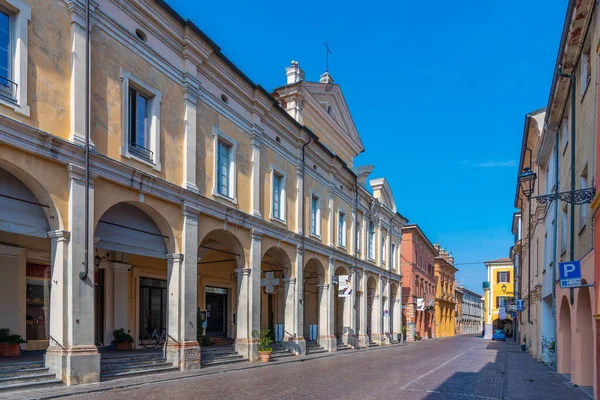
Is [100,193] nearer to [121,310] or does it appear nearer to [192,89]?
[192,89]

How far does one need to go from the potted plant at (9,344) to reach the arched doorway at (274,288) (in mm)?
9519

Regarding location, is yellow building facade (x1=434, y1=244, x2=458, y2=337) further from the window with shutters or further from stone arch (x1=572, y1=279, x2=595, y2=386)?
stone arch (x1=572, y1=279, x2=595, y2=386)

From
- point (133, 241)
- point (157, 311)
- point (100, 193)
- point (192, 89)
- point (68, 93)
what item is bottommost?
point (157, 311)

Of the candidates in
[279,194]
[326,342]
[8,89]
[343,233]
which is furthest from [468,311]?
[8,89]

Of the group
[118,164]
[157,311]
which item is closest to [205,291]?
[157,311]

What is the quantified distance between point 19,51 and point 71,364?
21.7 feet

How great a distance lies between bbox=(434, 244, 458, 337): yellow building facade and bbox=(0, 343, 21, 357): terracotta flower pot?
55.8m

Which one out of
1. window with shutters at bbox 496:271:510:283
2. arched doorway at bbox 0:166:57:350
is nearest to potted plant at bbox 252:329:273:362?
arched doorway at bbox 0:166:57:350

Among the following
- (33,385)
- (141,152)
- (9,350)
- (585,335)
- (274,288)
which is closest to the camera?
(33,385)

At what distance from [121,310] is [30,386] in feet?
26.4

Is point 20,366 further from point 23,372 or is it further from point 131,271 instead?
point 131,271

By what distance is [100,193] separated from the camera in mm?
12992

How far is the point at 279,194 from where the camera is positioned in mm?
22969

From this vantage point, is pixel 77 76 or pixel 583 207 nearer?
pixel 583 207
